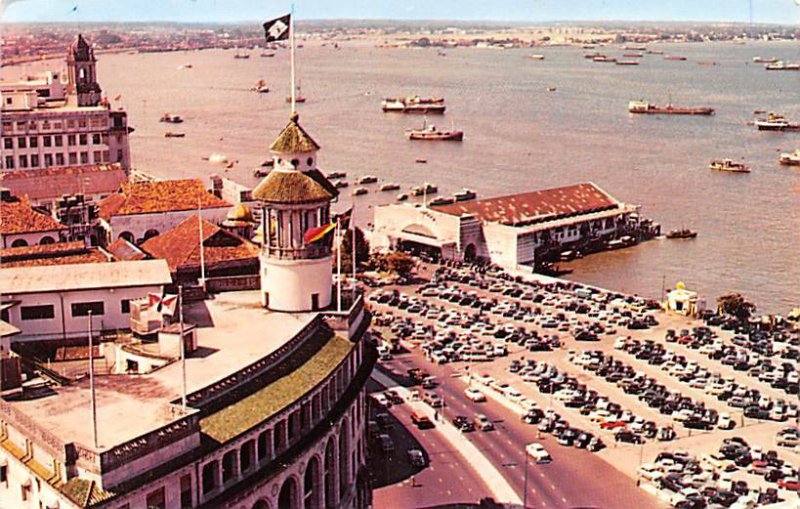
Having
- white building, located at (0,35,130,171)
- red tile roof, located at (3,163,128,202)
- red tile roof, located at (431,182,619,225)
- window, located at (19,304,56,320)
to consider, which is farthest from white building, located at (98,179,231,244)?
red tile roof, located at (431,182,619,225)

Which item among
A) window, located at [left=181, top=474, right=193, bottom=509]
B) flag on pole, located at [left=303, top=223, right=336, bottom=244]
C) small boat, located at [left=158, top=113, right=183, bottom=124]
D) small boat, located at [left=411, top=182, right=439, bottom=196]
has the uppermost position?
flag on pole, located at [left=303, top=223, right=336, bottom=244]

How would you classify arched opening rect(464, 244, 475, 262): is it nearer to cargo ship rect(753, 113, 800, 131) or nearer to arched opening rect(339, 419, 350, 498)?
arched opening rect(339, 419, 350, 498)

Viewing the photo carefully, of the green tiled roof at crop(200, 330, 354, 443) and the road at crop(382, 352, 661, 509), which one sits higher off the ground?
the green tiled roof at crop(200, 330, 354, 443)

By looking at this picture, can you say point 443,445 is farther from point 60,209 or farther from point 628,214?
point 628,214

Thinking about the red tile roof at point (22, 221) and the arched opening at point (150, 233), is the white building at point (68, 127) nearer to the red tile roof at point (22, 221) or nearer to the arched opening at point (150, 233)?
the arched opening at point (150, 233)

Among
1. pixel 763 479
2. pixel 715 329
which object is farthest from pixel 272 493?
pixel 715 329

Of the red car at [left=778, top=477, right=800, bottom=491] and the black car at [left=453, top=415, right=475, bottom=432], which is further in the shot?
the black car at [left=453, top=415, right=475, bottom=432]

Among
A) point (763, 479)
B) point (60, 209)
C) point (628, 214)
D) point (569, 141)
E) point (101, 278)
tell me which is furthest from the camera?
point (569, 141)
